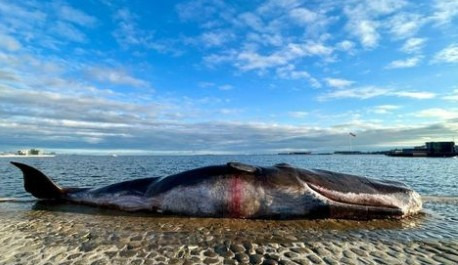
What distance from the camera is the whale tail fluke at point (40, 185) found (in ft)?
40.0

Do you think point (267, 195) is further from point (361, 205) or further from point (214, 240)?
point (361, 205)

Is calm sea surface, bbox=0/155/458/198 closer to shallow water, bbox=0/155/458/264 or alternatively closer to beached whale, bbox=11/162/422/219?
shallow water, bbox=0/155/458/264

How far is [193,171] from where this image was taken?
10.9 metres

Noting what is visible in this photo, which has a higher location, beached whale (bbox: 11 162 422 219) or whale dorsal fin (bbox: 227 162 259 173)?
whale dorsal fin (bbox: 227 162 259 173)

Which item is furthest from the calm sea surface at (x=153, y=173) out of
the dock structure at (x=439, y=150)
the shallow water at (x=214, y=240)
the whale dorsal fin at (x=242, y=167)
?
the dock structure at (x=439, y=150)

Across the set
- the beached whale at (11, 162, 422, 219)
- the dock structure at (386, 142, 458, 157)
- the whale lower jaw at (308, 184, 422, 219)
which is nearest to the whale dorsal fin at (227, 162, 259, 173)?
the beached whale at (11, 162, 422, 219)

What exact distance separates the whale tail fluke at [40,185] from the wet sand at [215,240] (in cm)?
182

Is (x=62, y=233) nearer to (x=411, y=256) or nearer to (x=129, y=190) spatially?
(x=129, y=190)

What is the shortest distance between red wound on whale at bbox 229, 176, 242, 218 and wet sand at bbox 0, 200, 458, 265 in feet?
1.14

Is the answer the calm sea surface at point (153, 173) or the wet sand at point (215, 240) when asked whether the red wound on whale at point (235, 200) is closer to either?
the wet sand at point (215, 240)

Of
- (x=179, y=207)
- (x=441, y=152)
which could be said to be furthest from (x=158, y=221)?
(x=441, y=152)

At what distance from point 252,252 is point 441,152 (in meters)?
174

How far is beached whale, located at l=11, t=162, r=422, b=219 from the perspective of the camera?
1011 centimetres

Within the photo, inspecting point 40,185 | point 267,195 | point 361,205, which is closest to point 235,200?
point 267,195
